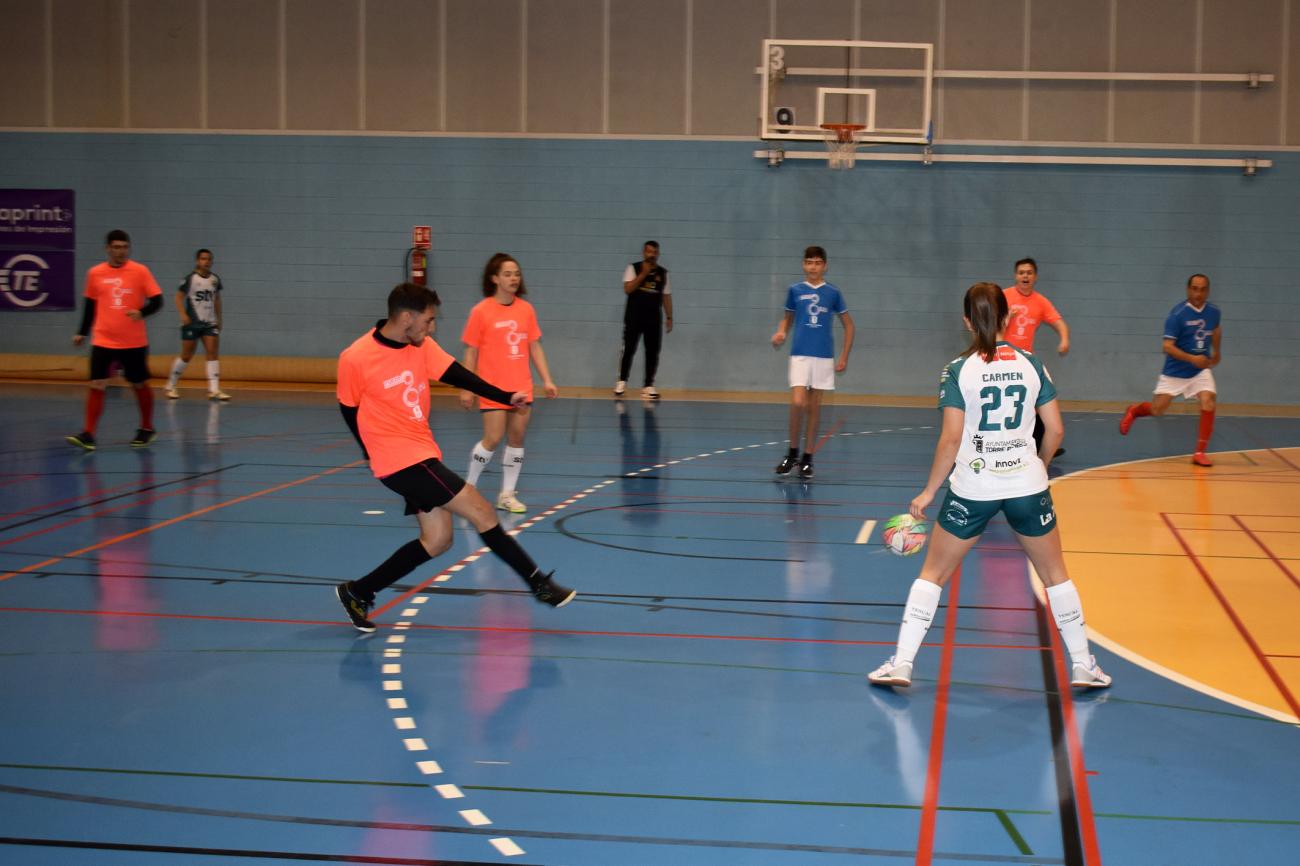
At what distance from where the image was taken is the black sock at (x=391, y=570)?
679cm

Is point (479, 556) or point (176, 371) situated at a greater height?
point (176, 371)

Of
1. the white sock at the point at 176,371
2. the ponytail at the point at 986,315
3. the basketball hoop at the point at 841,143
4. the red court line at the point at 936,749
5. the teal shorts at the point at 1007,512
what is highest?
the basketball hoop at the point at 841,143

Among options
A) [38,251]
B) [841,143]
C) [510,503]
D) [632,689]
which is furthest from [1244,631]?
[38,251]

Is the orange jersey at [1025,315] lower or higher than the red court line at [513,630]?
higher

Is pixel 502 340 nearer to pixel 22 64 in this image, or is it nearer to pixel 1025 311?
pixel 1025 311

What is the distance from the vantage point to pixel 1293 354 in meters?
19.9

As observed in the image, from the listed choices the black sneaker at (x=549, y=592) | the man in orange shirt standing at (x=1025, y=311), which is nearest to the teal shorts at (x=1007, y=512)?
the black sneaker at (x=549, y=592)

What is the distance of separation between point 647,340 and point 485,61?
5340mm

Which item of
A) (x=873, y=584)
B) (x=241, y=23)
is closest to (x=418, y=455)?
(x=873, y=584)

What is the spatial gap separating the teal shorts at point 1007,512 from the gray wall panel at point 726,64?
51.2 feet

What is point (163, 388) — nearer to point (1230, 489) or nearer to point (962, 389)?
point (1230, 489)

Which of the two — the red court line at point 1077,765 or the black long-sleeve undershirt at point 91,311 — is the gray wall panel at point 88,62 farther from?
the red court line at point 1077,765

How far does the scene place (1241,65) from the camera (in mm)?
19609

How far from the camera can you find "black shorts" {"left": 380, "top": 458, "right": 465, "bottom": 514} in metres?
6.56
